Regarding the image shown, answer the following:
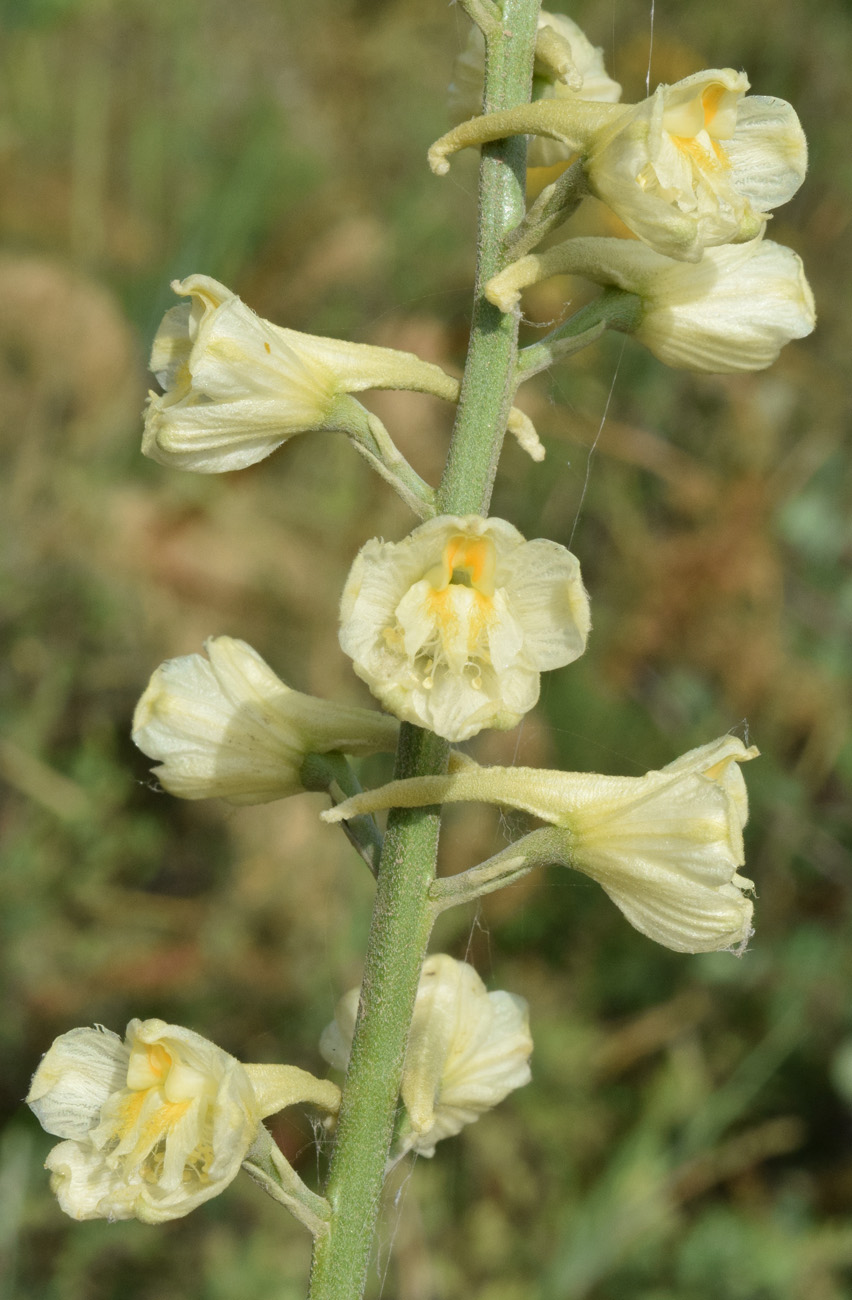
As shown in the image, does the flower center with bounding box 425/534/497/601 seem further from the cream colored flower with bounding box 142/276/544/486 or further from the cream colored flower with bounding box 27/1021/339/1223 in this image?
the cream colored flower with bounding box 27/1021/339/1223

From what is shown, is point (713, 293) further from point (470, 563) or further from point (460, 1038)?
point (460, 1038)

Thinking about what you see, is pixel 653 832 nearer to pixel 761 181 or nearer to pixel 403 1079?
pixel 403 1079

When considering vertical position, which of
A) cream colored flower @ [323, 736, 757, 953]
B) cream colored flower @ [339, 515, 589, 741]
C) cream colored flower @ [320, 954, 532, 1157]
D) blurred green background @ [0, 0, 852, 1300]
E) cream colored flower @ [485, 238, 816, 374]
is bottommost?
blurred green background @ [0, 0, 852, 1300]

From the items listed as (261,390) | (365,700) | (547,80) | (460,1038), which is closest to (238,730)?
(261,390)

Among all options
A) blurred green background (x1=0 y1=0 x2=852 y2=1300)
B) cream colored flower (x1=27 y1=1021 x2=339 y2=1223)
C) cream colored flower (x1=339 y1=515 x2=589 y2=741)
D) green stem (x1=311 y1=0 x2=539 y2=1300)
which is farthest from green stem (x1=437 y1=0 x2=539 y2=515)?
blurred green background (x1=0 y1=0 x2=852 y2=1300)

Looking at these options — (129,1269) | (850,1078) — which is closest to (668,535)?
(850,1078)

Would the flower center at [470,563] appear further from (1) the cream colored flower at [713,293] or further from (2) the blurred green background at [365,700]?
(2) the blurred green background at [365,700]
